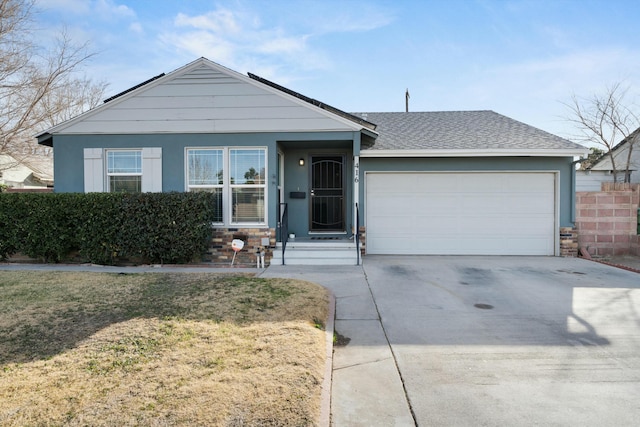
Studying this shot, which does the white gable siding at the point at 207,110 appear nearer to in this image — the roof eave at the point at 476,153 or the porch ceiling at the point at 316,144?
the porch ceiling at the point at 316,144

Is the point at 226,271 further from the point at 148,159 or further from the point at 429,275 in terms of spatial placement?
the point at 429,275

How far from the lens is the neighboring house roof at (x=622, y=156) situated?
16.8 m

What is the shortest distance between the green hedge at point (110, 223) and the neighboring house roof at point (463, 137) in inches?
174

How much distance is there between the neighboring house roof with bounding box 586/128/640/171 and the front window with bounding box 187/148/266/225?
1728 cm

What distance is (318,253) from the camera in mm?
8516

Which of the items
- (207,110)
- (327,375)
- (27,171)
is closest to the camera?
(327,375)

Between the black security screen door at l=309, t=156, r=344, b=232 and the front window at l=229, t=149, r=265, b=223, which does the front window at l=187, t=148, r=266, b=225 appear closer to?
the front window at l=229, t=149, r=265, b=223

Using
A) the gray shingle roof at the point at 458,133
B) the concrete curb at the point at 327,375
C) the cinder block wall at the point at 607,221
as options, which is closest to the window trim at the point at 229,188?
the gray shingle roof at the point at 458,133

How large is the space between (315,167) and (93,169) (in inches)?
213

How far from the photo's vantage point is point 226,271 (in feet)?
25.1

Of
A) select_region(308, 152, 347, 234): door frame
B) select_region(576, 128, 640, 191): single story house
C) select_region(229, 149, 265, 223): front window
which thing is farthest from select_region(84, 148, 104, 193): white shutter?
select_region(576, 128, 640, 191): single story house

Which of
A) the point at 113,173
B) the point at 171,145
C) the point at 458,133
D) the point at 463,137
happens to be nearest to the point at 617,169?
the point at 458,133

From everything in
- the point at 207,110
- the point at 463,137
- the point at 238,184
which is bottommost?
the point at 238,184

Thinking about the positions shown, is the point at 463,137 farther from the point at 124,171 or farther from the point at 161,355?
the point at 161,355
